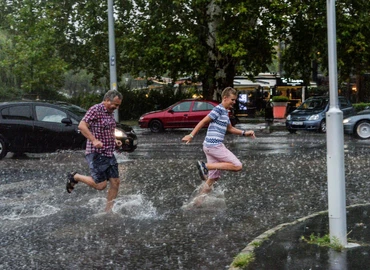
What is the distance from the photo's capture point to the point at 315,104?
29.6 metres

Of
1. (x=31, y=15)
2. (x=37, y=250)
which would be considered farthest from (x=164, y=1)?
(x=37, y=250)

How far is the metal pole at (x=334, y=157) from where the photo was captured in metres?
7.22

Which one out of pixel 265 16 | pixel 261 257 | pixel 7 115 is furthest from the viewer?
pixel 265 16

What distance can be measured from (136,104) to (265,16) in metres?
12.9

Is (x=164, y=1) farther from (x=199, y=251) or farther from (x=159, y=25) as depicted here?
(x=199, y=251)

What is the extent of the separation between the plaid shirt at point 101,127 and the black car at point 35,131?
842 cm

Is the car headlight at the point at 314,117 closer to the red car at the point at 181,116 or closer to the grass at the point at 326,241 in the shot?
the red car at the point at 181,116

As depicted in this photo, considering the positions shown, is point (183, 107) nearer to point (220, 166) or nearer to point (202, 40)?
point (202, 40)

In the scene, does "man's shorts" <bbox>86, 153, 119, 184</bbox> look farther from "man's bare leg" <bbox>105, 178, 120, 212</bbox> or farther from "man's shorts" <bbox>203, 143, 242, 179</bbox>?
"man's shorts" <bbox>203, 143, 242, 179</bbox>

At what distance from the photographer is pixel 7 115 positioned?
18.2 meters

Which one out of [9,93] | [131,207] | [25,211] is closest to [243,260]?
[131,207]

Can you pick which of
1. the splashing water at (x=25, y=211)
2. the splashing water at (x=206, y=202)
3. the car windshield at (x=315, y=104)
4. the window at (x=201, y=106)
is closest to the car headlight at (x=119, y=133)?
the splashing water at (x=206, y=202)

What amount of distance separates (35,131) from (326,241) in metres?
12.0

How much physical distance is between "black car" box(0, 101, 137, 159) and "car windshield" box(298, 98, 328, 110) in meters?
12.9
